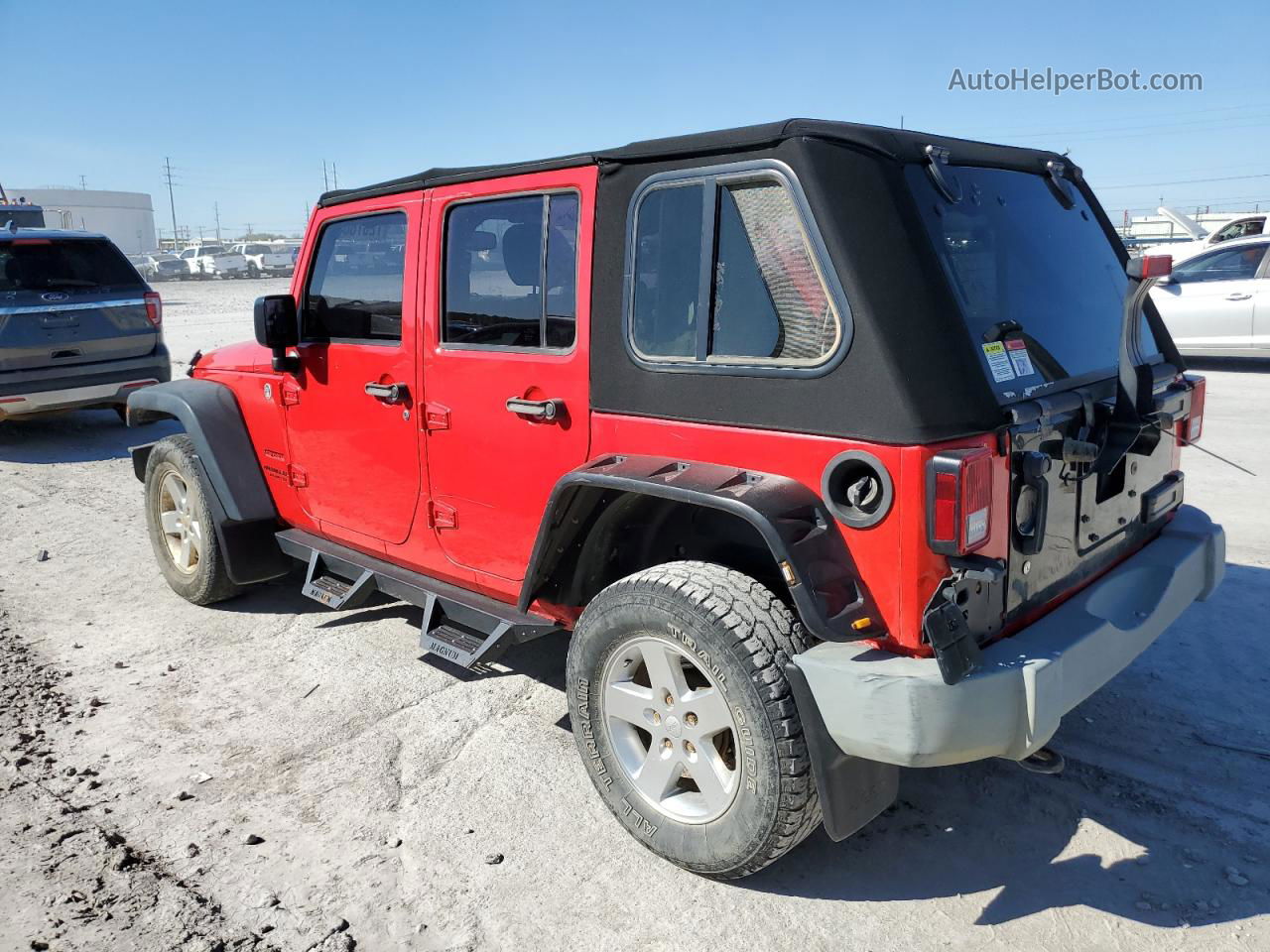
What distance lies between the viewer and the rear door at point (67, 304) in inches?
345

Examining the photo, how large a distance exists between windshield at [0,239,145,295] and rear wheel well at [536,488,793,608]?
7758 mm

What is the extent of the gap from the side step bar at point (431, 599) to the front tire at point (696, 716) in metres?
0.45

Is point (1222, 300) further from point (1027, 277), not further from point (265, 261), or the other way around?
Answer: point (265, 261)

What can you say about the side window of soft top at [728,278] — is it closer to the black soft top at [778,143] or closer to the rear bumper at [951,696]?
the black soft top at [778,143]

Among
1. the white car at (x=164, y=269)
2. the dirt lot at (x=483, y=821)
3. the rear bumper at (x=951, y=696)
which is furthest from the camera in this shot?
the white car at (x=164, y=269)

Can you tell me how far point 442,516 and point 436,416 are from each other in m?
0.39

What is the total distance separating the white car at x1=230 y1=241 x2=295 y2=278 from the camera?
147ft

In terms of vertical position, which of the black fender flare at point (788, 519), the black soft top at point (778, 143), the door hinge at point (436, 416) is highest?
the black soft top at point (778, 143)

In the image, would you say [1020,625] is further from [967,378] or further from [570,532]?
[570,532]

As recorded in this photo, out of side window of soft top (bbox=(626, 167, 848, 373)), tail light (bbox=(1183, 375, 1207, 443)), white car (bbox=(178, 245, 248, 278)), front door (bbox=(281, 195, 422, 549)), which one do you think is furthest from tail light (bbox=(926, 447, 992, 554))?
white car (bbox=(178, 245, 248, 278))

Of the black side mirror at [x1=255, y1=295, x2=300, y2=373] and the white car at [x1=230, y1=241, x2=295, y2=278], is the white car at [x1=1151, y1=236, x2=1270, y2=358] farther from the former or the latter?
the white car at [x1=230, y1=241, x2=295, y2=278]

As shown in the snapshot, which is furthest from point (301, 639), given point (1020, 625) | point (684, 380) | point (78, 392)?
point (78, 392)

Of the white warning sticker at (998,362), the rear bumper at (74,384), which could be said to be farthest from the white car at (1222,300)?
the rear bumper at (74,384)

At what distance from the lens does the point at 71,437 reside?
9930 mm
